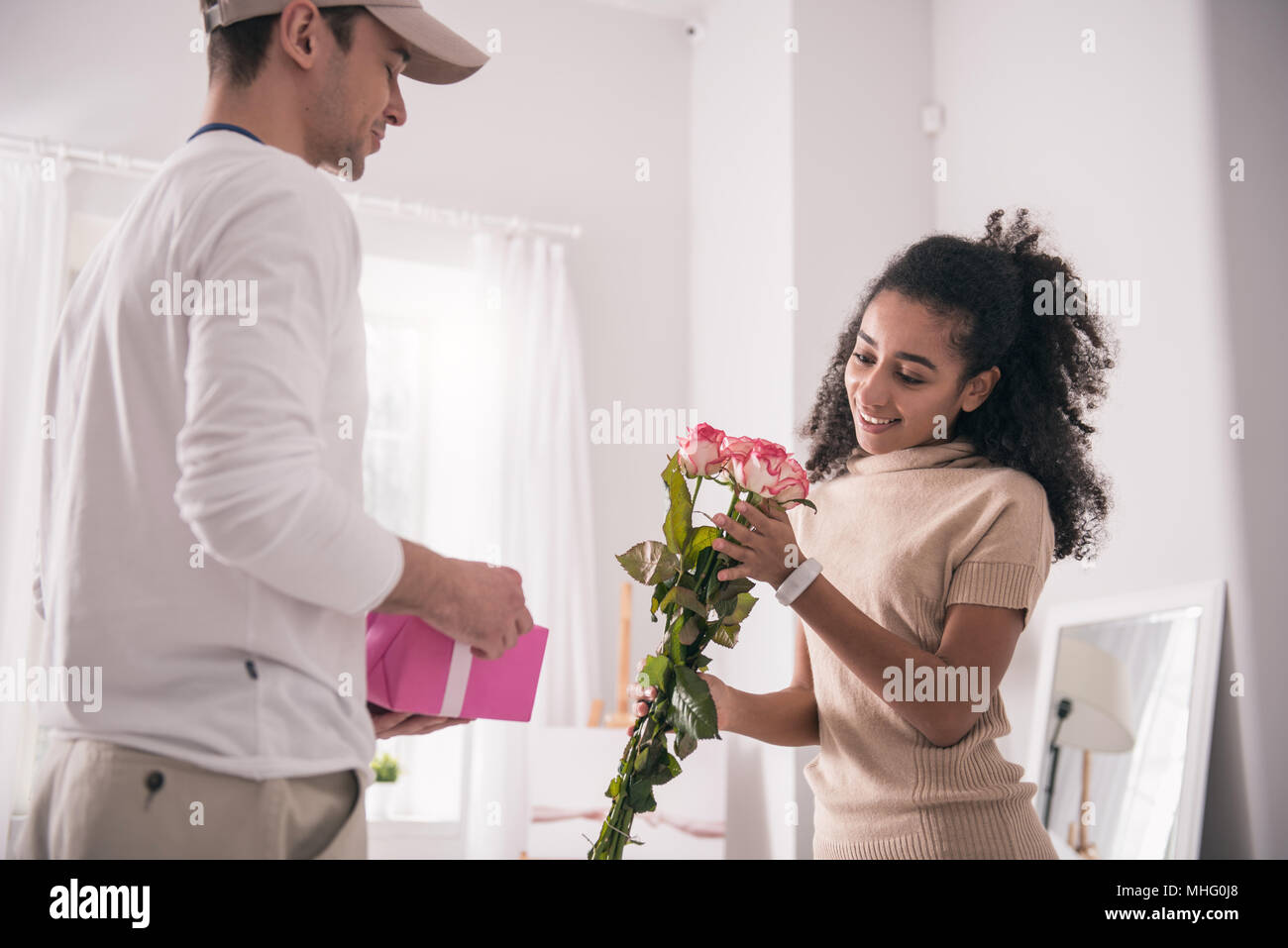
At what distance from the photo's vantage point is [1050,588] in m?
2.81

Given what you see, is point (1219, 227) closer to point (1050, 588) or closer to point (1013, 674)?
point (1050, 588)

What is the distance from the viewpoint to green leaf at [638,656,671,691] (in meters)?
1.19

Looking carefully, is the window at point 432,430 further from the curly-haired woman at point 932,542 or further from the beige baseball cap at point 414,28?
the beige baseball cap at point 414,28

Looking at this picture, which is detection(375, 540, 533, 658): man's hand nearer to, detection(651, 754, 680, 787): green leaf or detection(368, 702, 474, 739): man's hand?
detection(368, 702, 474, 739): man's hand

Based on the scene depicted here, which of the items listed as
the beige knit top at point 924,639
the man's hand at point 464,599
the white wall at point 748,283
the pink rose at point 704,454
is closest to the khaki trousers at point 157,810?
the man's hand at point 464,599

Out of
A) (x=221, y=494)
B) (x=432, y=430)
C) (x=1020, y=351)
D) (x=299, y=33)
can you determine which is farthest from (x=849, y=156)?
(x=221, y=494)

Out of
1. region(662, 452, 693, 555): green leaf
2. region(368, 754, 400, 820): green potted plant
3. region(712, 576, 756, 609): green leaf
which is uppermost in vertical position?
region(662, 452, 693, 555): green leaf

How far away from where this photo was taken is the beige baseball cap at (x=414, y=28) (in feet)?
3.07

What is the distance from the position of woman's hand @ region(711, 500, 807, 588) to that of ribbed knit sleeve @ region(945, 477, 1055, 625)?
0.21 m

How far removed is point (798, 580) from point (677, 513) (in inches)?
6.0

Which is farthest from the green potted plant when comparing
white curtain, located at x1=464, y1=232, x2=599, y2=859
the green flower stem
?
the green flower stem

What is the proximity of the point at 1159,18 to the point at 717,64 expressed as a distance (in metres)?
1.51

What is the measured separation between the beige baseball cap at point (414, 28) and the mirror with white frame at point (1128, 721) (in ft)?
6.13
